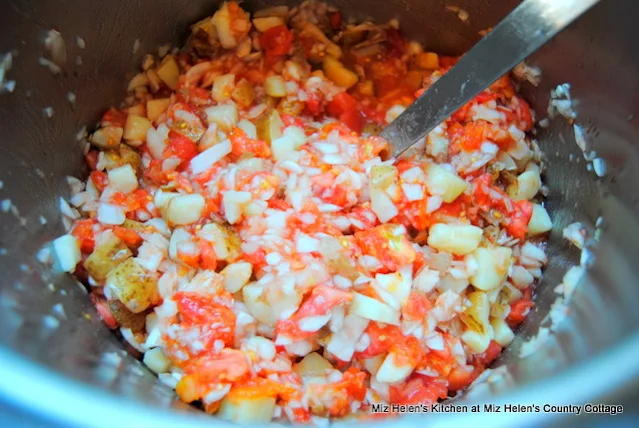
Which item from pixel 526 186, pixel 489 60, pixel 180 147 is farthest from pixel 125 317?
pixel 526 186

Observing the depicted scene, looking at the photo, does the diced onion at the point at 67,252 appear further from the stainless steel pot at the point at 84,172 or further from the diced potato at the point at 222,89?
the diced potato at the point at 222,89

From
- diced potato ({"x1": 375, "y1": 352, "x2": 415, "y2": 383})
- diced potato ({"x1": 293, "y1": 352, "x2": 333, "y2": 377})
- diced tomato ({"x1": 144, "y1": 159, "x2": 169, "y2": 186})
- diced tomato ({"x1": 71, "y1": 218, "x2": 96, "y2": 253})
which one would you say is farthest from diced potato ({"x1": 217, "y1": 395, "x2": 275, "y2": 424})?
diced tomato ({"x1": 144, "y1": 159, "x2": 169, "y2": 186})

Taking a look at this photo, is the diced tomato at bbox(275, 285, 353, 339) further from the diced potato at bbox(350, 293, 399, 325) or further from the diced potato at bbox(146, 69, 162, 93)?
the diced potato at bbox(146, 69, 162, 93)

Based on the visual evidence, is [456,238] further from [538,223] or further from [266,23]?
[266,23]

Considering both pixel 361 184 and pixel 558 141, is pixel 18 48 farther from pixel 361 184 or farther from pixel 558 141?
pixel 558 141

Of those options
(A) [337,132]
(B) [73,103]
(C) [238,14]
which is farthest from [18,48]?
(A) [337,132]

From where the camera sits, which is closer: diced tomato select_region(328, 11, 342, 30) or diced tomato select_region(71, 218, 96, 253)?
diced tomato select_region(71, 218, 96, 253)

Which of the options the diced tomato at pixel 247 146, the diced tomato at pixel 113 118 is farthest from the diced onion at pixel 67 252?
the diced tomato at pixel 247 146
